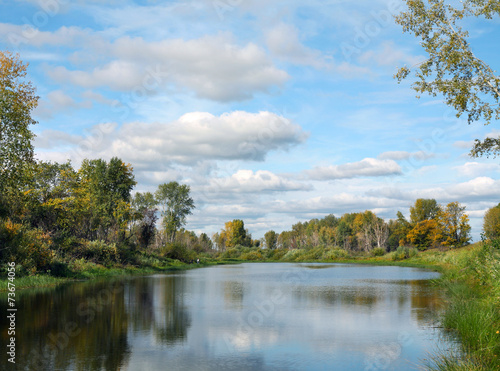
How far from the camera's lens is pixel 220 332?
1355cm

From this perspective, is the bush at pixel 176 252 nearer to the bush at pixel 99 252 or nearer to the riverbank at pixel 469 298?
the riverbank at pixel 469 298

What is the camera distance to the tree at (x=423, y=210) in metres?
110

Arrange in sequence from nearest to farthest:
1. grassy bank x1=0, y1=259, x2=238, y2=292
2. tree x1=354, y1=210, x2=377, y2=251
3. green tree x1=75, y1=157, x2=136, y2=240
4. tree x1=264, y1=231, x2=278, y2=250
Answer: grassy bank x1=0, y1=259, x2=238, y2=292 < green tree x1=75, y1=157, x2=136, y2=240 < tree x1=354, y1=210, x2=377, y2=251 < tree x1=264, y1=231, x2=278, y2=250

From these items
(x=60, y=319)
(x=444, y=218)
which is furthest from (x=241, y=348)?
(x=444, y=218)

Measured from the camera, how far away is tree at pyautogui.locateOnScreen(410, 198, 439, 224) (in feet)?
360

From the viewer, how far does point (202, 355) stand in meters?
10.6

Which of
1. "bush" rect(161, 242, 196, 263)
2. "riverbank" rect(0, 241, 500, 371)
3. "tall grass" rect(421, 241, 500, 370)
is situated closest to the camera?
"tall grass" rect(421, 241, 500, 370)

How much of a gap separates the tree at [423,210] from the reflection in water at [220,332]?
9304 centimetres

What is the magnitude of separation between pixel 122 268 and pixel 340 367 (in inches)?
1459

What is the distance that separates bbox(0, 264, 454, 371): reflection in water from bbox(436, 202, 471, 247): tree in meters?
76.8

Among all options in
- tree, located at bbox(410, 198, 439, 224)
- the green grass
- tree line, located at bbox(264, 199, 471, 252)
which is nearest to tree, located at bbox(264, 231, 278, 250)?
tree line, located at bbox(264, 199, 471, 252)

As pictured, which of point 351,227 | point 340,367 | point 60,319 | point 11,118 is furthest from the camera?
point 351,227

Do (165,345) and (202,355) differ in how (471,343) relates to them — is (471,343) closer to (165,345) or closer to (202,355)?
(202,355)

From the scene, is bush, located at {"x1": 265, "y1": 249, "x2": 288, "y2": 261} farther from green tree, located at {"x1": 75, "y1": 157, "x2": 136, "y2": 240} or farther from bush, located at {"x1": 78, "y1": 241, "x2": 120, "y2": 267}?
bush, located at {"x1": 78, "y1": 241, "x2": 120, "y2": 267}
